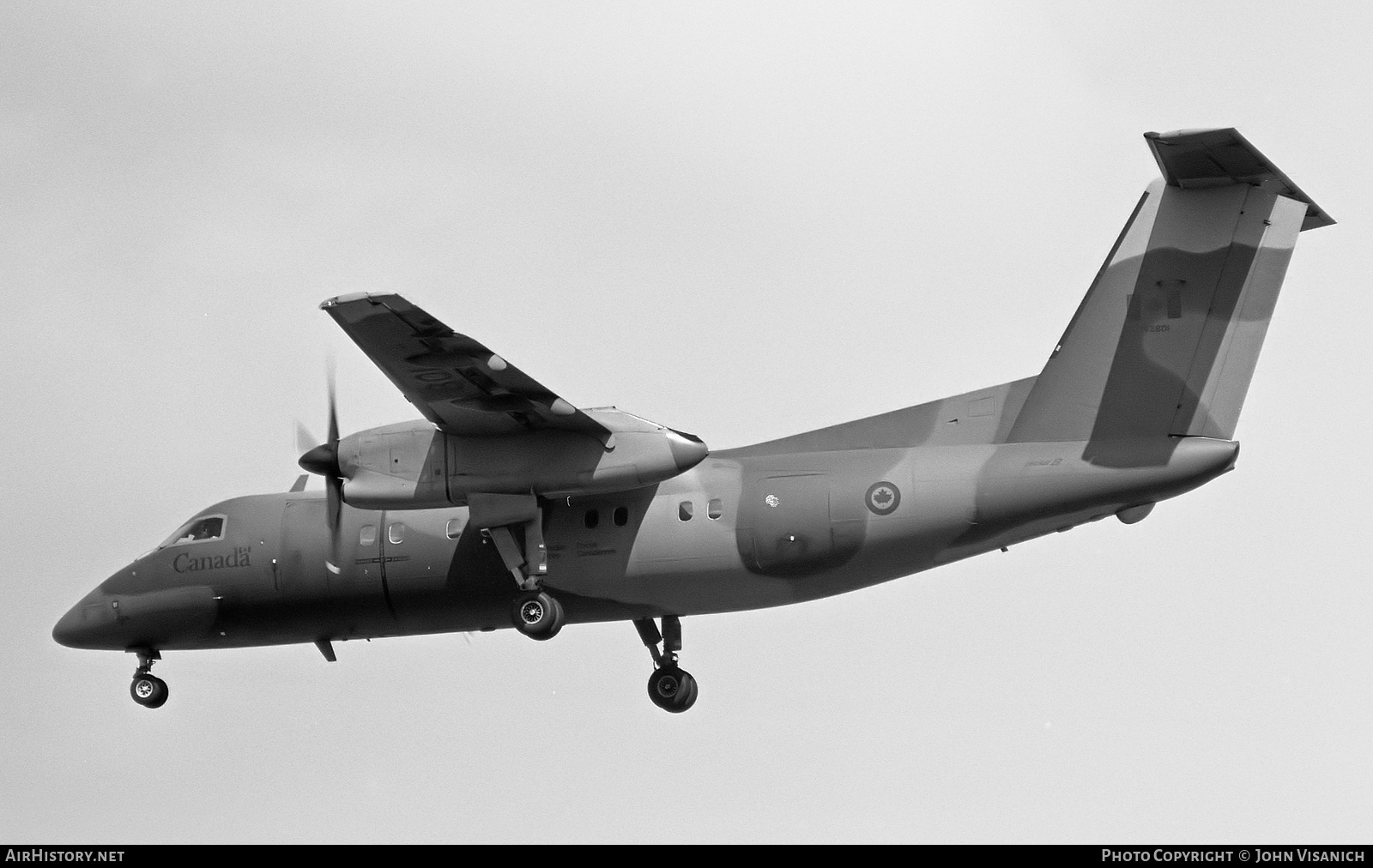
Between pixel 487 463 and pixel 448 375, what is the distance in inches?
57.3

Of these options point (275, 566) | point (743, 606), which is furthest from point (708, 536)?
point (275, 566)

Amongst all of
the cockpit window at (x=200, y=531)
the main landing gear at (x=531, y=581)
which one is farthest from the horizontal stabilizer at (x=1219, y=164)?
the cockpit window at (x=200, y=531)

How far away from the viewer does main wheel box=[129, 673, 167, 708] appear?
82.9ft

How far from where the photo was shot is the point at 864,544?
21.5 m

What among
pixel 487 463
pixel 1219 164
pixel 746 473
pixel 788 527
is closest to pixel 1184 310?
pixel 1219 164

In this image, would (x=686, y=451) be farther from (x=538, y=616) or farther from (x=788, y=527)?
(x=538, y=616)

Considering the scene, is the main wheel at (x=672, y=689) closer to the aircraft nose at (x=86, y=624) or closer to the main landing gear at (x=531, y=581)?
the main landing gear at (x=531, y=581)

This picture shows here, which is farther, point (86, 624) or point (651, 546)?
point (86, 624)

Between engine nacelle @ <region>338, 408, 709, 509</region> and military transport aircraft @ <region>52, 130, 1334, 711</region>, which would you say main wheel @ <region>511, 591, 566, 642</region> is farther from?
engine nacelle @ <region>338, 408, 709, 509</region>

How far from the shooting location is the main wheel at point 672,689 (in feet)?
82.7

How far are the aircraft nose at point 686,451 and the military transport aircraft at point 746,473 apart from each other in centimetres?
3

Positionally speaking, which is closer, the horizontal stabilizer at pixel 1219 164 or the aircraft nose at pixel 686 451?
the horizontal stabilizer at pixel 1219 164

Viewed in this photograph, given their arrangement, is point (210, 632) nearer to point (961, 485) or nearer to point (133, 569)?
point (133, 569)

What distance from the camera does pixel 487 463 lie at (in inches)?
881
